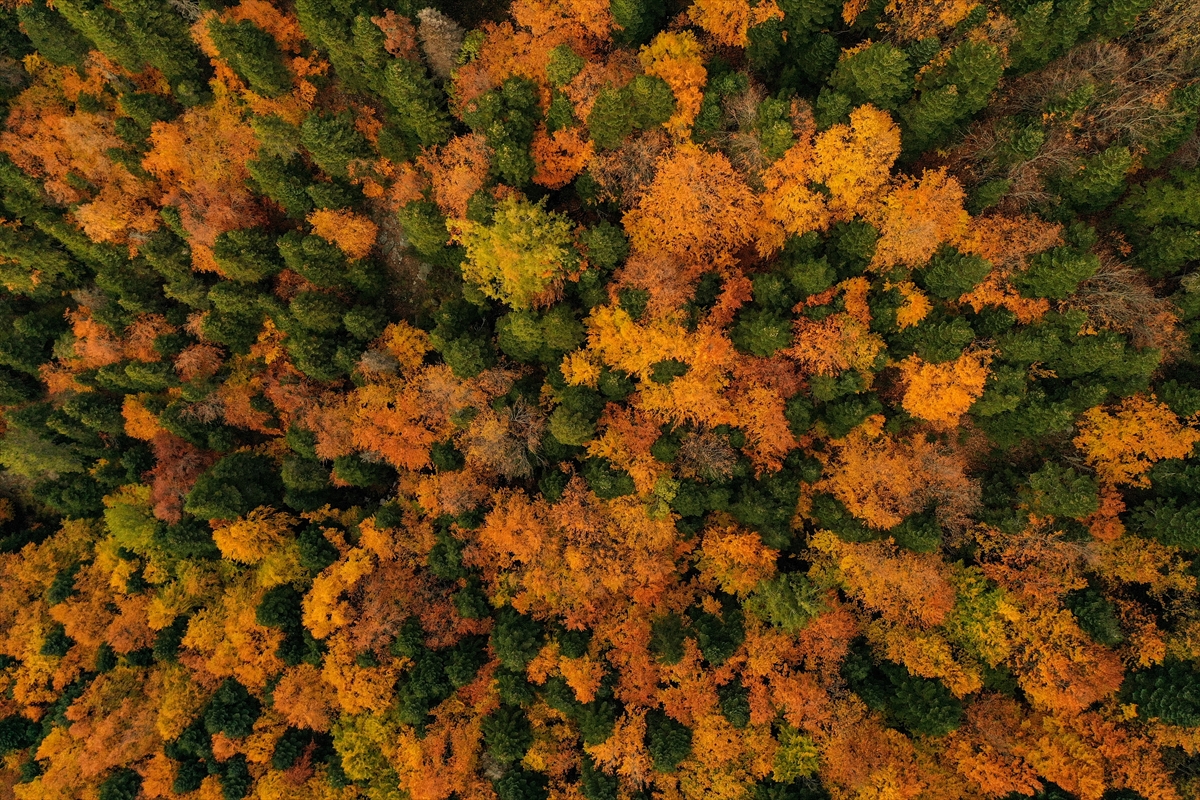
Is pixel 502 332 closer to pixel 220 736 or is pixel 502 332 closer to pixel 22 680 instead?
pixel 220 736

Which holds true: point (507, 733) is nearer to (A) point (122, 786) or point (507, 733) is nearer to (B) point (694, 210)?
(A) point (122, 786)

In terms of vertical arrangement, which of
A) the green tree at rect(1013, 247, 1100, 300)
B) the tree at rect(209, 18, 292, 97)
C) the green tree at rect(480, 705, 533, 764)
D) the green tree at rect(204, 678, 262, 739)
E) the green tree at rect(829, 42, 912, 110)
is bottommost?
the green tree at rect(204, 678, 262, 739)

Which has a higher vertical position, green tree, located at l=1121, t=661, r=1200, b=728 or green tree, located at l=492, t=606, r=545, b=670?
green tree, located at l=1121, t=661, r=1200, b=728

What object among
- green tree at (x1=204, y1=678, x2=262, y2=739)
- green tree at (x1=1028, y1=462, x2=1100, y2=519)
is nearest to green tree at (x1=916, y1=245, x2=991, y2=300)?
green tree at (x1=1028, y1=462, x2=1100, y2=519)

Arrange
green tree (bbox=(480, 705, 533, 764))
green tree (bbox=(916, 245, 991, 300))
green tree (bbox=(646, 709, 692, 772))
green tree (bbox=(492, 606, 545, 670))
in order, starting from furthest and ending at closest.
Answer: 1. green tree (bbox=(480, 705, 533, 764))
2. green tree (bbox=(492, 606, 545, 670))
3. green tree (bbox=(646, 709, 692, 772))
4. green tree (bbox=(916, 245, 991, 300))

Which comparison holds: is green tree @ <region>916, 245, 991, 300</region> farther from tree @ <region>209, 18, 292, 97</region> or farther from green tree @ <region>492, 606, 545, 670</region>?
tree @ <region>209, 18, 292, 97</region>

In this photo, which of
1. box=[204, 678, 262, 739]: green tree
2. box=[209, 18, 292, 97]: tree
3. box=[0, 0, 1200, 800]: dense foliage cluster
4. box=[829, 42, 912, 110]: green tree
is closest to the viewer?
box=[829, 42, 912, 110]: green tree

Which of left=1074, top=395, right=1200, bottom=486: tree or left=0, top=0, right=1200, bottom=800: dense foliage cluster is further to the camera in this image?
left=1074, top=395, right=1200, bottom=486: tree

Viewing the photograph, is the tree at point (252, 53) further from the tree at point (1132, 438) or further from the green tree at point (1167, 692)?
the green tree at point (1167, 692)
